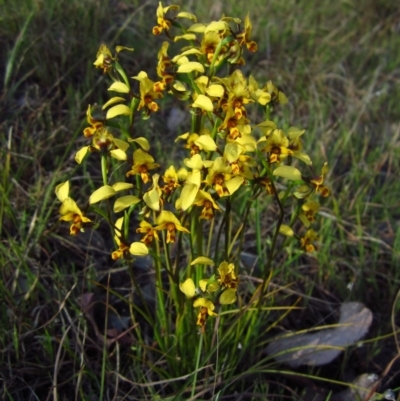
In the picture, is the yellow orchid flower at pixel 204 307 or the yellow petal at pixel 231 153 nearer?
the yellow petal at pixel 231 153

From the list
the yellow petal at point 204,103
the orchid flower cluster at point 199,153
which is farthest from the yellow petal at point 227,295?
the yellow petal at point 204,103

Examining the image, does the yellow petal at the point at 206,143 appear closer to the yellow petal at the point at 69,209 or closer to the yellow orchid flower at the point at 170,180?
the yellow orchid flower at the point at 170,180

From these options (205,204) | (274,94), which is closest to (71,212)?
(205,204)

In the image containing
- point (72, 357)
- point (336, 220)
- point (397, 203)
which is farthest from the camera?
point (397, 203)

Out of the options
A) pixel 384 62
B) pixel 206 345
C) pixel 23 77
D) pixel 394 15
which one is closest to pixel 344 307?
pixel 206 345

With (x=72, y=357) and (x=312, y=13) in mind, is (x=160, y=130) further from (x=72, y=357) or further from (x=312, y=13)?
(x=312, y=13)

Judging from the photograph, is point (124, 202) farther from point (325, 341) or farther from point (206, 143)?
point (325, 341)
